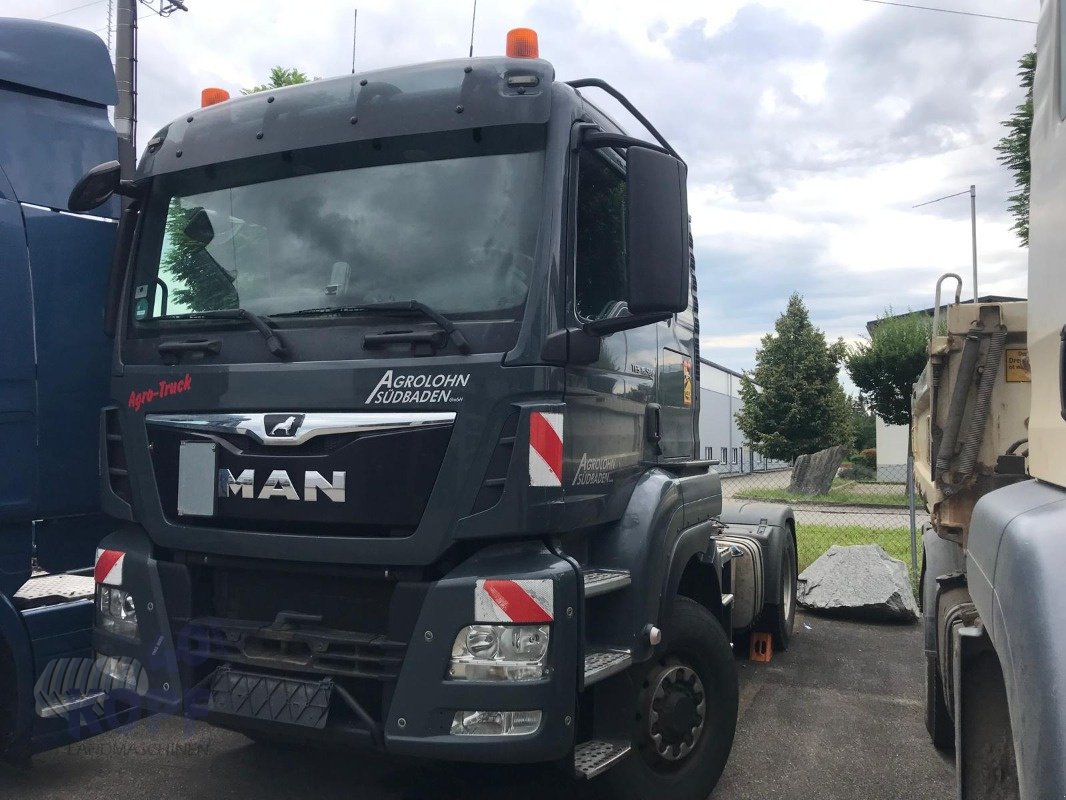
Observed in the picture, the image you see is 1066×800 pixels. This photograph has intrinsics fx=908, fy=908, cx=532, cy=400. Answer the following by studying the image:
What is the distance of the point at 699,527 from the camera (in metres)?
4.43

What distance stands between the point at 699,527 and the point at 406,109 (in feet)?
7.77

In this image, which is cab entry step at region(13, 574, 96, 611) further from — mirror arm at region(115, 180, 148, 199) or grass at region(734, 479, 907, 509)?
grass at region(734, 479, 907, 509)

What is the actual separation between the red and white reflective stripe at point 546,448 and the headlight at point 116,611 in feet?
5.84

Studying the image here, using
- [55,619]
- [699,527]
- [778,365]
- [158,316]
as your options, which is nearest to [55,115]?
[158,316]

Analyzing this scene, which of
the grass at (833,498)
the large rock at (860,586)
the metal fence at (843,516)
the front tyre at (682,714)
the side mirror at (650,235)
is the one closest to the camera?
the side mirror at (650,235)

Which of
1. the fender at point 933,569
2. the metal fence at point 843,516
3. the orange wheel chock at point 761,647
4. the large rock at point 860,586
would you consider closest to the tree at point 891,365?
the metal fence at point 843,516

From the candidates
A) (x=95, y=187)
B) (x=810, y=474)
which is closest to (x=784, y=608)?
(x=95, y=187)

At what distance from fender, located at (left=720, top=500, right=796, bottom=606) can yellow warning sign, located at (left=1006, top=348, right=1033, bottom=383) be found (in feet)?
8.19

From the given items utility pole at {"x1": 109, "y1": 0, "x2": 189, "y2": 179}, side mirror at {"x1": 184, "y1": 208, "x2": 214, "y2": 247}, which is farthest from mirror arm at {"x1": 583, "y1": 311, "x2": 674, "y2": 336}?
utility pole at {"x1": 109, "y1": 0, "x2": 189, "y2": 179}

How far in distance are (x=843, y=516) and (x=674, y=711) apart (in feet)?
48.9

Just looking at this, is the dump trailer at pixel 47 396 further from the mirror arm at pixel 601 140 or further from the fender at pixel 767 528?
the fender at pixel 767 528

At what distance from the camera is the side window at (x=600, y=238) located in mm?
3445

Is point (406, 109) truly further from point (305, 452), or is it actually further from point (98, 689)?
point (98, 689)

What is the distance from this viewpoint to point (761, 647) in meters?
7.13
